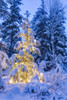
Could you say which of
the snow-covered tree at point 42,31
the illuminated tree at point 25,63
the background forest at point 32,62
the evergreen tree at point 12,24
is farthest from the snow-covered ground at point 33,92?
the evergreen tree at point 12,24

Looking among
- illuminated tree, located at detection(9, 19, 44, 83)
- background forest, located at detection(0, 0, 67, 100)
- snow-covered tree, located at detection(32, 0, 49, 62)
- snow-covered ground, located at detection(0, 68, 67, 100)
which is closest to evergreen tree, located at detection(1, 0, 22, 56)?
background forest, located at detection(0, 0, 67, 100)

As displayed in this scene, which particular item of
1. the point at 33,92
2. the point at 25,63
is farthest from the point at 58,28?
the point at 33,92

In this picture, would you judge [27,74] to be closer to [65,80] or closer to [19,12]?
[65,80]

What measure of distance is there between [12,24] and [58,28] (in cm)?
601

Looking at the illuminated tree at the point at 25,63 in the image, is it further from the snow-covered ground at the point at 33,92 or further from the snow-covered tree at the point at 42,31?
the snow-covered tree at the point at 42,31

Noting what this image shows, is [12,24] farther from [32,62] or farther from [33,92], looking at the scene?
[33,92]

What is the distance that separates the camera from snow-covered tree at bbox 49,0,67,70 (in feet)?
39.2

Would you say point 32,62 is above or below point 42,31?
below

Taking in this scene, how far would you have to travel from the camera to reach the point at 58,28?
13445 mm

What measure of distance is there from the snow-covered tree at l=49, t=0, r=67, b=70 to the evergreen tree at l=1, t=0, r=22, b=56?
16.2ft

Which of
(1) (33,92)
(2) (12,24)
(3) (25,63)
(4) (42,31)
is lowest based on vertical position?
(1) (33,92)

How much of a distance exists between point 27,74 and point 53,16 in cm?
767

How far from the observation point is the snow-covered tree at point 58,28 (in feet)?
39.2

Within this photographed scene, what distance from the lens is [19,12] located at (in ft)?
51.3
